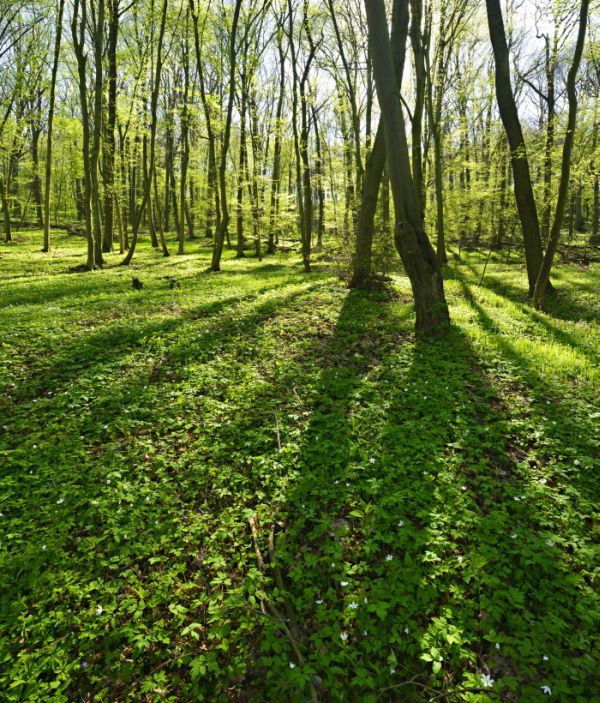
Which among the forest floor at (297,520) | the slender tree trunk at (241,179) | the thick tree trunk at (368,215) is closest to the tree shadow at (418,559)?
the forest floor at (297,520)

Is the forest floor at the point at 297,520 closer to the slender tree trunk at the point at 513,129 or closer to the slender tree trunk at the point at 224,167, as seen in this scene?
the slender tree trunk at the point at 513,129

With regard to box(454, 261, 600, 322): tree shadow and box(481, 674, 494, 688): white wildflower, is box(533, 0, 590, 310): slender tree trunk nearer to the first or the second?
box(454, 261, 600, 322): tree shadow

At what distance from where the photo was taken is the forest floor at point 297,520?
8.55 feet

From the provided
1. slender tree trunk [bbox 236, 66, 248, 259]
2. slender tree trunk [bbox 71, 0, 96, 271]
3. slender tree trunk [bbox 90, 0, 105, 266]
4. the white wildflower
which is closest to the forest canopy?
the white wildflower

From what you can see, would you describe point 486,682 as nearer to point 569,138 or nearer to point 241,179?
point 569,138

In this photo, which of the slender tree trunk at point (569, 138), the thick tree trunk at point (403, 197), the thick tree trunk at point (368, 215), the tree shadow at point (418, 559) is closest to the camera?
the tree shadow at point (418, 559)

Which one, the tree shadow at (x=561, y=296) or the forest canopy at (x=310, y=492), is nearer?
the forest canopy at (x=310, y=492)

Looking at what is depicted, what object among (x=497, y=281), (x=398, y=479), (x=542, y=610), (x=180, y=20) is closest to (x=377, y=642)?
(x=542, y=610)

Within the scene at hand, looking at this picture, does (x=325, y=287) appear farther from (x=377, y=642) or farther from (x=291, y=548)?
(x=377, y=642)

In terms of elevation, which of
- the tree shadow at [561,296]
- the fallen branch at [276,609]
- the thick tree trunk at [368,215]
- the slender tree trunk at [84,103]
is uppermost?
the slender tree trunk at [84,103]

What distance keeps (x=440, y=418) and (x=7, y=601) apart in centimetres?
472

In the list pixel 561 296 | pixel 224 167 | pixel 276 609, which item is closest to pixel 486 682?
pixel 276 609

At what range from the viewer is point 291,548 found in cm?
348

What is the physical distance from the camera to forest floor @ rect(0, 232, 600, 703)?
2607mm
